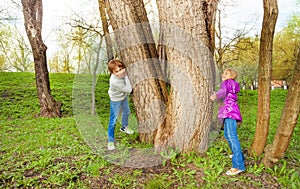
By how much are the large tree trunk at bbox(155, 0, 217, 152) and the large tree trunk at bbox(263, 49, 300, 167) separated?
2.91 ft

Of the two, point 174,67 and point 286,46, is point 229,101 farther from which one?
point 286,46

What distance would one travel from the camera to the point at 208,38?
11.3 ft

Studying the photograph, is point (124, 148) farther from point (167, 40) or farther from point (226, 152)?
point (167, 40)

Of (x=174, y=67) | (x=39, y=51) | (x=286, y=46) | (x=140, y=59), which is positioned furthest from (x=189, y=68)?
(x=286, y=46)

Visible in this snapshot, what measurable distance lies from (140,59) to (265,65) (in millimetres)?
1808

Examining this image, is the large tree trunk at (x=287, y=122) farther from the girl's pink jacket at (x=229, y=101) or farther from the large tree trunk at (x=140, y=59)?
the large tree trunk at (x=140, y=59)

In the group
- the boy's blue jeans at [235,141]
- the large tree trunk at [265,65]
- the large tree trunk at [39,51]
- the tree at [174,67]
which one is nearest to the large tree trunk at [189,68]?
the tree at [174,67]

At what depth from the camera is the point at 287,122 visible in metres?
2.94

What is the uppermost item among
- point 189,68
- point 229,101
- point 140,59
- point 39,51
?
point 39,51

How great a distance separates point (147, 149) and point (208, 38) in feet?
6.35

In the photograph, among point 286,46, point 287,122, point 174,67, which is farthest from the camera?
point 286,46

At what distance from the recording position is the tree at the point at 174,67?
3328 millimetres

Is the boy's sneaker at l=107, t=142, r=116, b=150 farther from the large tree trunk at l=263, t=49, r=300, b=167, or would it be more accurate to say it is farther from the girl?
the large tree trunk at l=263, t=49, r=300, b=167

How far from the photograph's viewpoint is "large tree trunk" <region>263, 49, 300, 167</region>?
9.31 feet
